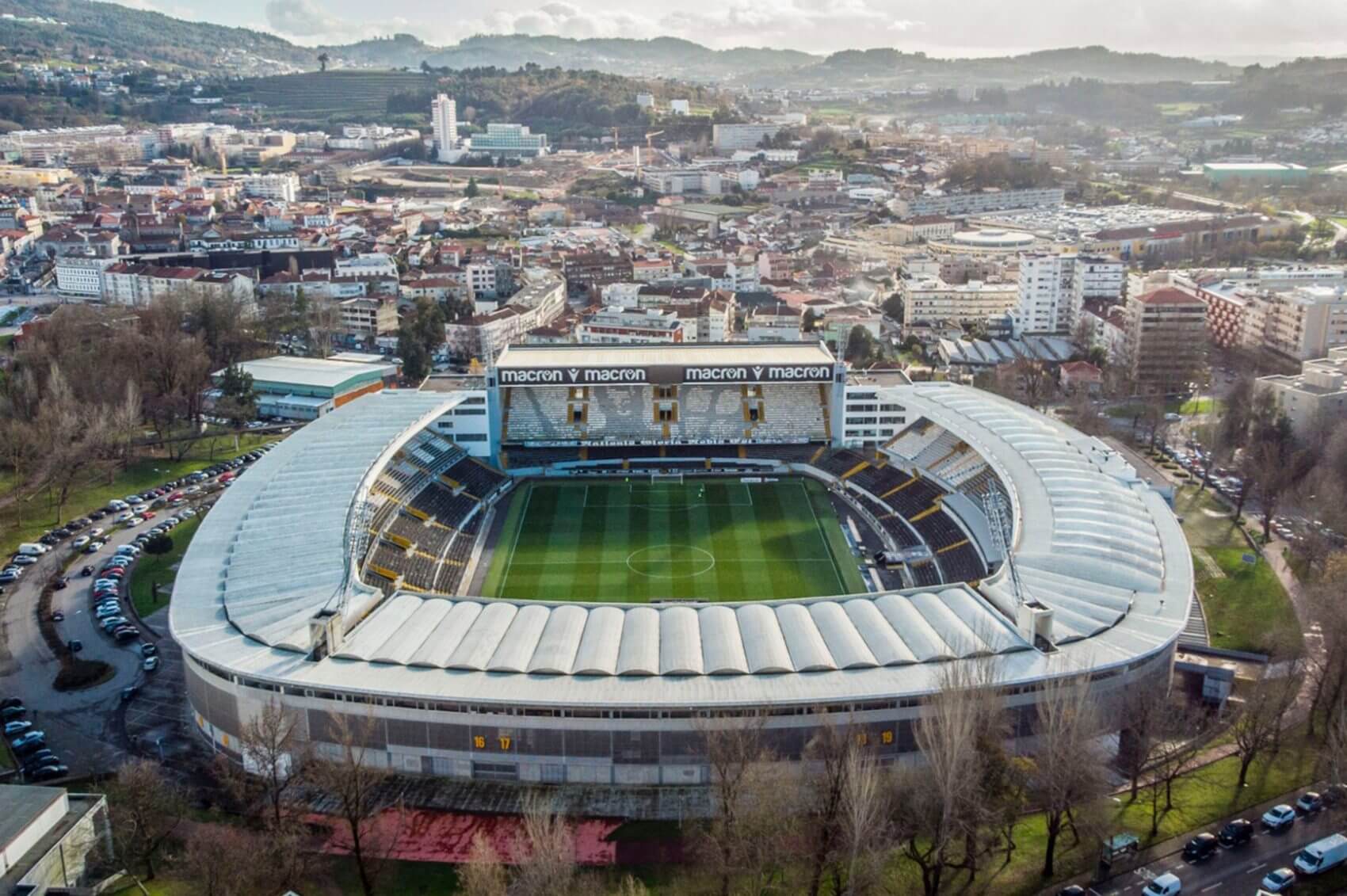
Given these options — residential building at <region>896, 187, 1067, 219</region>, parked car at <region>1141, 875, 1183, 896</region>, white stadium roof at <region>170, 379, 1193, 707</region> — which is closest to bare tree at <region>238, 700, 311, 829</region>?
white stadium roof at <region>170, 379, 1193, 707</region>

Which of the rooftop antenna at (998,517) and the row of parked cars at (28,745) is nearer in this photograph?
the row of parked cars at (28,745)

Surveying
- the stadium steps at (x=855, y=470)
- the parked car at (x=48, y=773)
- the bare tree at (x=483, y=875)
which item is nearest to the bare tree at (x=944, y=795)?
the bare tree at (x=483, y=875)

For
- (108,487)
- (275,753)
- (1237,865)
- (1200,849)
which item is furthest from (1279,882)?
(108,487)

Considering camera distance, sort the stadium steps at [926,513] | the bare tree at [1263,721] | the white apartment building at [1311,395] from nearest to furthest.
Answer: the bare tree at [1263,721], the stadium steps at [926,513], the white apartment building at [1311,395]

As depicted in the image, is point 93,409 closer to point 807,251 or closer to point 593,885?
point 593,885

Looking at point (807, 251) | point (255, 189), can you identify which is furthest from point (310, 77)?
point (807, 251)

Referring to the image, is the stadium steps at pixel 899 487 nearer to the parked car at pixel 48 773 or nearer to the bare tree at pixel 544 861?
the bare tree at pixel 544 861
